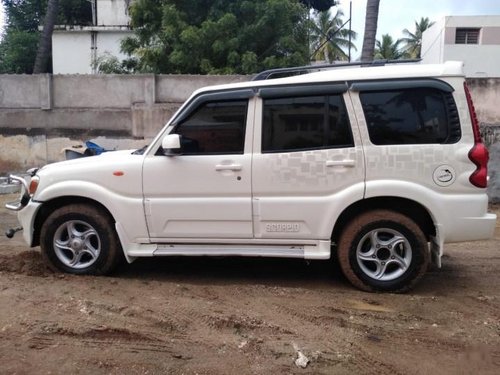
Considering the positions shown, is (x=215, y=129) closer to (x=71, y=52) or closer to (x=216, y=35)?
(x=216, y=35)

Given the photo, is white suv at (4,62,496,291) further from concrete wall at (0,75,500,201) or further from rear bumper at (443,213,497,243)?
concrete wall at (0,75,500,201)

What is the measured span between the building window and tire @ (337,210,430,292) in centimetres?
2529

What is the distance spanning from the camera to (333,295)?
→ 193 inches

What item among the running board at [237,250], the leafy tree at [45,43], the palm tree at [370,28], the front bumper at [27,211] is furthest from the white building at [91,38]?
the running board at [237,250]

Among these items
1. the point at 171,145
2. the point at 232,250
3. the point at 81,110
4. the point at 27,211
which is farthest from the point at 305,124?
the point at 81,110

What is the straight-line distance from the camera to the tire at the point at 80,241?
5277 millimetres

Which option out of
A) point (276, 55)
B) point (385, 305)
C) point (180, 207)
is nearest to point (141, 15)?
point (276, 55)

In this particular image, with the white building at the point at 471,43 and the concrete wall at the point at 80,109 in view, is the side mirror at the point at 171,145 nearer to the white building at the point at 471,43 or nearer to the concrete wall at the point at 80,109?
the concrete wall at the point at 80,109

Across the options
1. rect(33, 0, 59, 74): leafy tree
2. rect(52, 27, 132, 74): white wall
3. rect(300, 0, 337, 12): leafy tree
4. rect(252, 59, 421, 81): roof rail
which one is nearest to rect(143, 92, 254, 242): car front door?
rect(252, 59, 421, 81): roof rail

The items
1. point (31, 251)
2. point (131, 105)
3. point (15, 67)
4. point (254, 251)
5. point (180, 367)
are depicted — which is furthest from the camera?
point (15, 67)

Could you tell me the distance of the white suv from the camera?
15.7ft

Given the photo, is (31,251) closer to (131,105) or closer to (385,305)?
(385,305)

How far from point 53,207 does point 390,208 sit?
3334mm

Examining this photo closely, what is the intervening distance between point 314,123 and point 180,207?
1.48 meters
